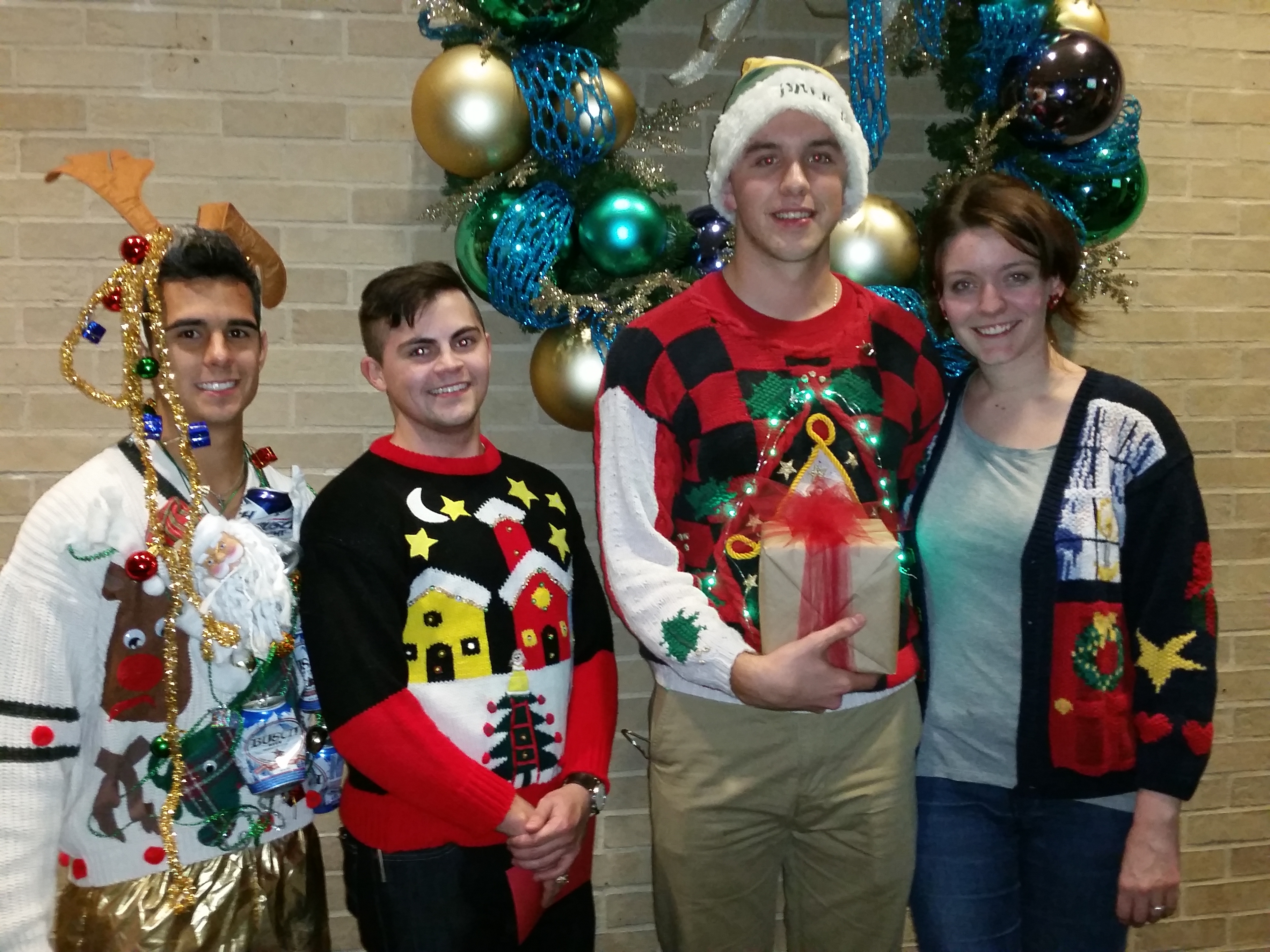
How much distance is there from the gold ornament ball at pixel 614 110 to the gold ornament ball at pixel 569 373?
1.35 feet

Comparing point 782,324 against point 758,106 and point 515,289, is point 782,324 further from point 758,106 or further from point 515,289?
point 515,289

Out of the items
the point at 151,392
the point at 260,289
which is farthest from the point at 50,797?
the point at 260,289

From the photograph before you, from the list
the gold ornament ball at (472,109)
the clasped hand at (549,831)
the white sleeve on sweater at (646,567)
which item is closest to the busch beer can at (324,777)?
the clasped hand at (549,831)

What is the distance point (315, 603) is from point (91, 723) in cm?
38

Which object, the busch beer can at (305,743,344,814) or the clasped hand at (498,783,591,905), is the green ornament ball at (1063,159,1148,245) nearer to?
the clasped hand at (498,783,591,905)

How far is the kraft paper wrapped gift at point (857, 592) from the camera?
140 cm

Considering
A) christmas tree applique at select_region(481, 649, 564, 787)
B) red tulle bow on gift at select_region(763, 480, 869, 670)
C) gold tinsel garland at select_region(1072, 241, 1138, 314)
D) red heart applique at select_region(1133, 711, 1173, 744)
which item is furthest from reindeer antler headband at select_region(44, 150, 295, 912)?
gold tinsel garland at select_region(1072, 241, 1138, 314)

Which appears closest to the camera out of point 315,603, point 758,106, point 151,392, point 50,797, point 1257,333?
point 50,797

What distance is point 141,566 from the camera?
4.83 ft

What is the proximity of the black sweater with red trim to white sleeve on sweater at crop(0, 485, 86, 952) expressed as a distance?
364 millimetres

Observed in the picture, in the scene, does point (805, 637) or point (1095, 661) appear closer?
point (805, 637)

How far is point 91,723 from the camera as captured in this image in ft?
4.98

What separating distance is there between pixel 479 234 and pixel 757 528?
0.93 metres

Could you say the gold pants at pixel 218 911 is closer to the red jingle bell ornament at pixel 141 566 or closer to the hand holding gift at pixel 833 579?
the red jingle bell ornament at pixel 141 566
